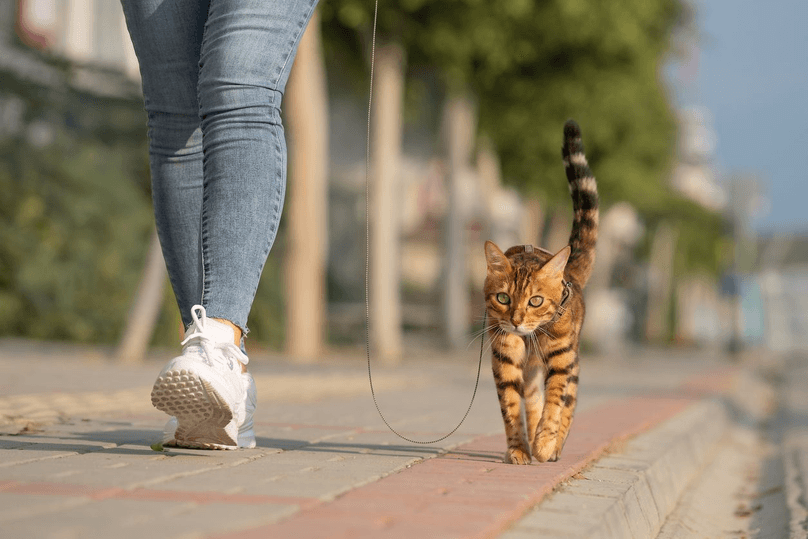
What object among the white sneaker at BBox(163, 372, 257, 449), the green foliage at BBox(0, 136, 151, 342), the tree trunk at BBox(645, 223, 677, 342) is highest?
the tree trunk at BBox(645, 223, 677, 342)

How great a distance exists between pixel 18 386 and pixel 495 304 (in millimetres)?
4249

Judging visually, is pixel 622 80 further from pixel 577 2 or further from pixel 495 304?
pixel 495 304

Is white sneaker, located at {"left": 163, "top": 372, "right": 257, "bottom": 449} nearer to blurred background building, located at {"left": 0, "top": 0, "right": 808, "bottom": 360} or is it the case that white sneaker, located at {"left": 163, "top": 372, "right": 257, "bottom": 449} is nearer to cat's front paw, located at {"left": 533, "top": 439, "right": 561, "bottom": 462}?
cat's front paw, located at {"left": 533, "top": 439, "right": 561, "bottom": 462}

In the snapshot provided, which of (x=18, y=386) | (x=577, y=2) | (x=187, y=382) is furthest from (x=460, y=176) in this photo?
(x=187, y=382)

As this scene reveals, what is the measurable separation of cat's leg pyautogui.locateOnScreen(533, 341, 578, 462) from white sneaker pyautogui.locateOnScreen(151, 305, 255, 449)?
A: 0.98 meters

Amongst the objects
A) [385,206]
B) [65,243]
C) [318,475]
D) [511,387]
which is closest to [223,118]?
[318,475]

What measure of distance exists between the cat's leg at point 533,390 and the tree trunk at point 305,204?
9.92 metres

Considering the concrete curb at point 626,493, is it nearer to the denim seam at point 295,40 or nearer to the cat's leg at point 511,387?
the cat's leg at point 511,387

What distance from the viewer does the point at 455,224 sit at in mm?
19156

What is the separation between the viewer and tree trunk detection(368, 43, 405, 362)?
51.6 ft

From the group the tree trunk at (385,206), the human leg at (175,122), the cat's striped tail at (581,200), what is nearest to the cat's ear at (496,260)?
the cat's striped tail at (581,200)

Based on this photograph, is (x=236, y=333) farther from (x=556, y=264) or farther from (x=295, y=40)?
(x=556, y=264)

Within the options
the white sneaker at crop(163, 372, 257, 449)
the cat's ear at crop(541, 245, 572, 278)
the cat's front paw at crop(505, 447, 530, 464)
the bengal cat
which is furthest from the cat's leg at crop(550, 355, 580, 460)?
the white sneaker at crop(163, 372, 257, 449)

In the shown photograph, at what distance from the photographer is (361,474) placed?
324cm
